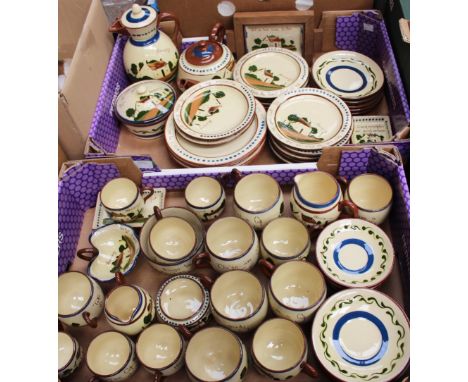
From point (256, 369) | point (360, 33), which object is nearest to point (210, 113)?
point (360, 33)

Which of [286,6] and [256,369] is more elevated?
[286,6]

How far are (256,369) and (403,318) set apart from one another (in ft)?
1.12

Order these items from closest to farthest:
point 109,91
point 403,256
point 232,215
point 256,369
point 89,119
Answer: point 256,369
point 403,256
point 232,215
point 89,119
point 109,91

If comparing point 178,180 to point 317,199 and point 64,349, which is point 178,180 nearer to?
point 317,199

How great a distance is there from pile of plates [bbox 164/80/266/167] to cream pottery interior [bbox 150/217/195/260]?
0.66 ft

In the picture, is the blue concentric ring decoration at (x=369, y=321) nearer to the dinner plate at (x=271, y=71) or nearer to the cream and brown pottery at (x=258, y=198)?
the cream and brown pottery at (x=258, y=198)

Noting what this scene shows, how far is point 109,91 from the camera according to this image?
144cm

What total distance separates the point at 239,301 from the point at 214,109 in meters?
0.63

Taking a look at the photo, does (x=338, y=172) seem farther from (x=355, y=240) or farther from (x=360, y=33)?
(x=360, y=33)

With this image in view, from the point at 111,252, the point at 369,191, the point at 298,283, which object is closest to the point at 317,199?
the point at 369,191

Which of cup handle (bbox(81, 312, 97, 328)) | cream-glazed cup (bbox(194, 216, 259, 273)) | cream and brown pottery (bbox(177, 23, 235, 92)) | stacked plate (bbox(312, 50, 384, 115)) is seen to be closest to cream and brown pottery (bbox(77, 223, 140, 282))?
cup handle (bbox(81, 312, 97, 328))

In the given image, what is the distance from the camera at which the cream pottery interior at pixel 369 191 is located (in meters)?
1.17

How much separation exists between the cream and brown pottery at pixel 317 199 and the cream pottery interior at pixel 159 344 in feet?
1.41

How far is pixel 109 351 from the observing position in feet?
3.31
